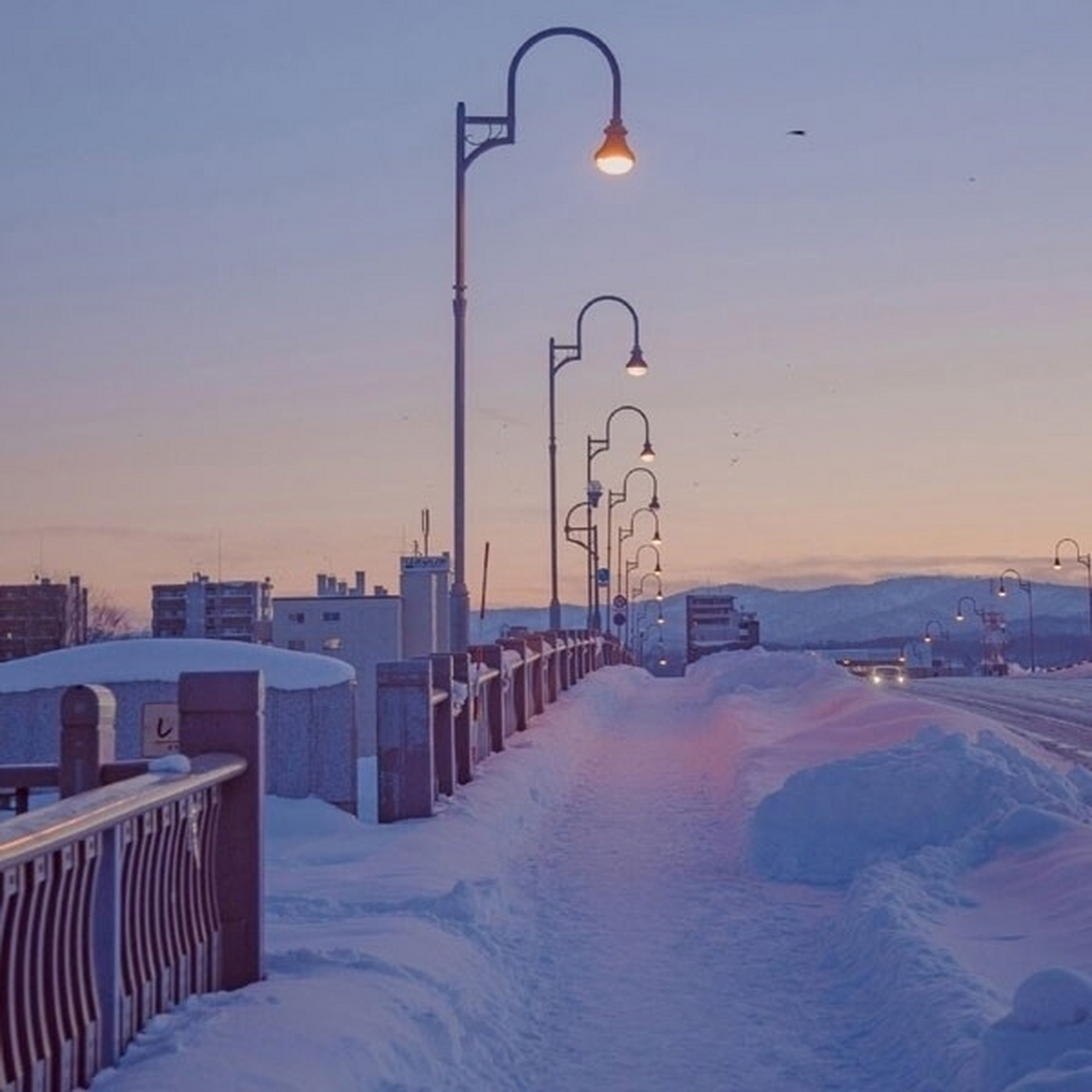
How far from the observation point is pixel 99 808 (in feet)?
17.8

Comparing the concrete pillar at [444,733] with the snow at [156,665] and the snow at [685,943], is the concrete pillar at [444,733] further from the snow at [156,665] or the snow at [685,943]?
the snow at [156,665]

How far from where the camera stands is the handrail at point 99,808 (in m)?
4.76

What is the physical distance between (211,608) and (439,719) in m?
143

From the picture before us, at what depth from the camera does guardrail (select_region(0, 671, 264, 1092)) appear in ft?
16.2

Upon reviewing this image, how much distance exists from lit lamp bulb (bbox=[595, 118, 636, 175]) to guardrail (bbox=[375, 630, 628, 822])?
17.4 feet

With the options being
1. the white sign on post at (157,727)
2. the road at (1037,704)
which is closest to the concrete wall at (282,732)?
the white sign on post at (157,727)

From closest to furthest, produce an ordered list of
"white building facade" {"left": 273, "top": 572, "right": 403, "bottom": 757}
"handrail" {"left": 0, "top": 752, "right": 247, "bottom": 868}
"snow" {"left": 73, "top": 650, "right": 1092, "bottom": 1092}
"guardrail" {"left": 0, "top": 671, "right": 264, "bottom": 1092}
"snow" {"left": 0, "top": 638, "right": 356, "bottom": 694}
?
"handrail" {"left": 0, "top": 752, "right": 247, "bottom": 868} → "guardrail" {"left": 0, "top": 671, "right": 264, "bottom": 1092} → "snow" {"left": 73, "top": 650, "right": 1092, "bottom": 1092} → "snow" {"left": 0, "top": 638, "right": 356, "bottom": 694} → "white building facade" {"left": 273, "top": 572, "right": 403, "bottom": 757}

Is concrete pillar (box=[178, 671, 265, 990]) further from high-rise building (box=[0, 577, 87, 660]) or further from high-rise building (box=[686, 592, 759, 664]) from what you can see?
high-rise building (box=[0, 577, 87, 660])

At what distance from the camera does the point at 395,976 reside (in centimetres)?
755

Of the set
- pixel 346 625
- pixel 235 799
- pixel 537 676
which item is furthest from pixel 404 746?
pixel 346 625

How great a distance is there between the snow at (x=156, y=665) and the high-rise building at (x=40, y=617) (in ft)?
402

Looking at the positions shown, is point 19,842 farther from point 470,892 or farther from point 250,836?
point 470,892

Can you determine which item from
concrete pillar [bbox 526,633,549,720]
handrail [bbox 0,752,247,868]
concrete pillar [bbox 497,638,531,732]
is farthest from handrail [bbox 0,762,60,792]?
concrete pillar [bbox 526,633,549,720]

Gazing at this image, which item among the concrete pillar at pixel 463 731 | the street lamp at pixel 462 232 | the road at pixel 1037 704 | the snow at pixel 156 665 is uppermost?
the street lamp at pixel 462 232
